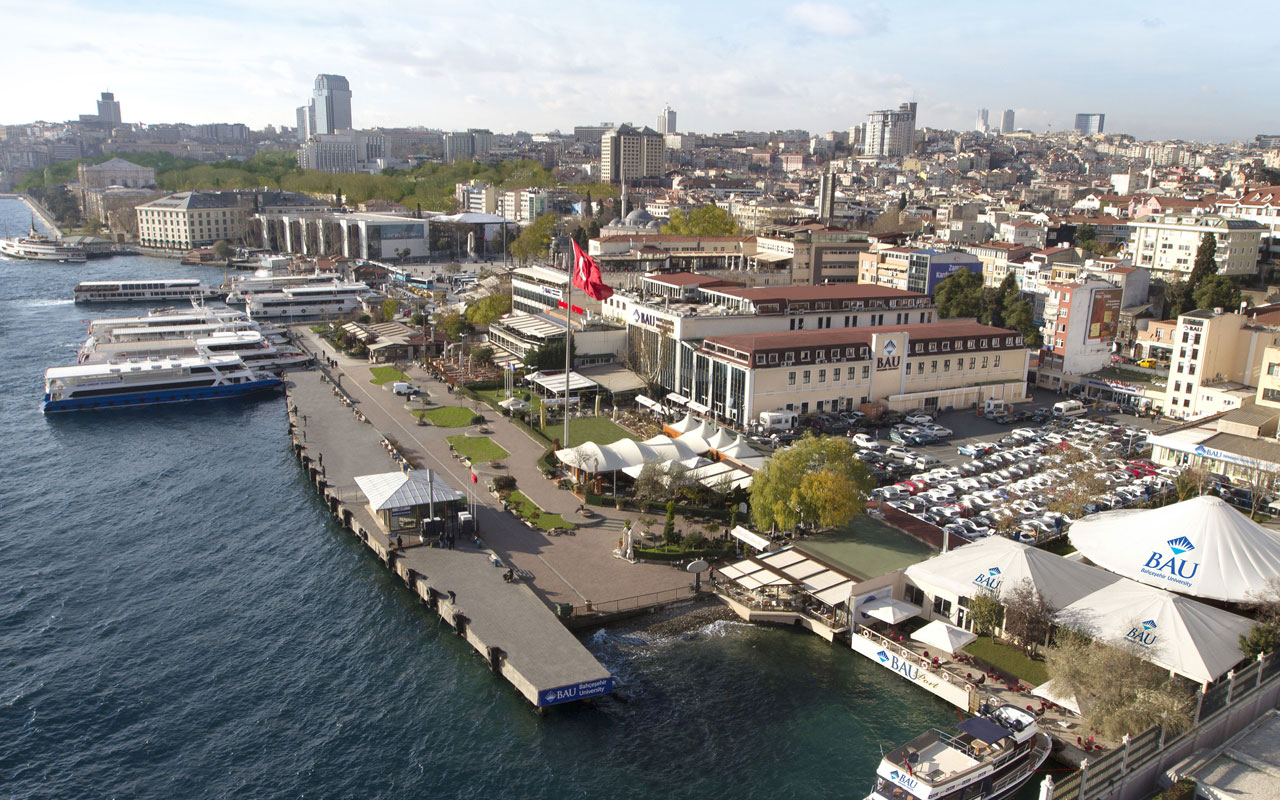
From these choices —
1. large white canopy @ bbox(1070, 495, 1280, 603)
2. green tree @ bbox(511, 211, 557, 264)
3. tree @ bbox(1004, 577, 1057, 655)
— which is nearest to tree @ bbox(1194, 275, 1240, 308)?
large white canopy @ bbox(1070, 495, 1280, 603)

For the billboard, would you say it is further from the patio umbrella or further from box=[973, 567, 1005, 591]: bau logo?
the patio umbrella

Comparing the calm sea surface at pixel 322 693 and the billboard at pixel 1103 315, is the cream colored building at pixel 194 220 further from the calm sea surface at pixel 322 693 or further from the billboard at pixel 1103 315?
the billboard at pixel 1103 315

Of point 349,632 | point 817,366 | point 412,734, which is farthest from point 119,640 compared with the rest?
point 817,366

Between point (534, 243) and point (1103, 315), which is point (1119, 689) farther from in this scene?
point (534, 243)

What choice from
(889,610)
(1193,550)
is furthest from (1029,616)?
(1193,550)

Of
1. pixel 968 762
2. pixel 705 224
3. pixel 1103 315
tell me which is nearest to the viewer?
pixel 968 762
